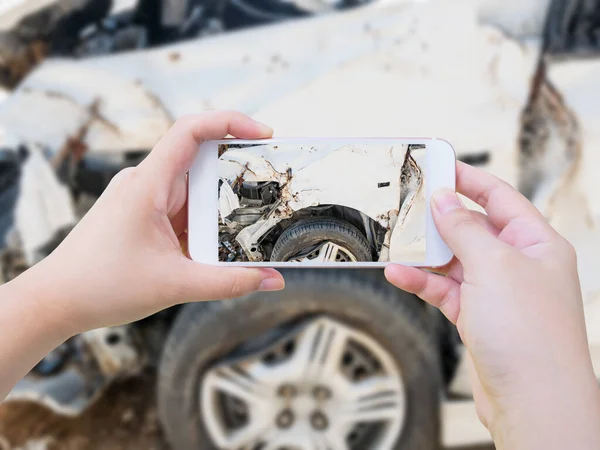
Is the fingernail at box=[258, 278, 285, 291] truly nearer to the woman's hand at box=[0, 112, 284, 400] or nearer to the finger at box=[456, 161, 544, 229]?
the woman's hand at box=[0, 112, 284, 400]

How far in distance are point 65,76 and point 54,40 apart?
11cm

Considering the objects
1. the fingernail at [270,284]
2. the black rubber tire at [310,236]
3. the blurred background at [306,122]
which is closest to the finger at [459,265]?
the black rubber tire at [310,236]

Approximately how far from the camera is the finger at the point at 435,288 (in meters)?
0.99

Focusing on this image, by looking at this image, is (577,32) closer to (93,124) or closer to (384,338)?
(384,338)

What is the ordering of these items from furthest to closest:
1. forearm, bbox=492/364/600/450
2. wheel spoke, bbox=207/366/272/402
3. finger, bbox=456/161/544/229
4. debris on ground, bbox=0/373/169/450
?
debris on ground, bbox=0/373/169/450, wheel spoke, bbox=207/366/272/402, finger, bbox=456/161/544/229, forearm, bbox=492/364/600/450

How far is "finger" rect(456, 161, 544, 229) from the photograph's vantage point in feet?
3.22

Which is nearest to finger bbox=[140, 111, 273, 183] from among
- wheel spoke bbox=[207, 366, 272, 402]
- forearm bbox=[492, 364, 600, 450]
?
forearm bbox=[492, 364, 600, 450]

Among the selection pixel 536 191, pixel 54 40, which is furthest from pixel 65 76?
pixel 536 191

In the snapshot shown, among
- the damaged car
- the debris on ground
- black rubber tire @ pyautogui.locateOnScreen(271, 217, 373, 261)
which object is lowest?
the debris on ground

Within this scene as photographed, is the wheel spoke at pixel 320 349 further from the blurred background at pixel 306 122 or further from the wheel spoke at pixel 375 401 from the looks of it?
the wheel spoke at pixel 375 401

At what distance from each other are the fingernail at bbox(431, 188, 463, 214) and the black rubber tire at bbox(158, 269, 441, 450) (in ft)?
1.93

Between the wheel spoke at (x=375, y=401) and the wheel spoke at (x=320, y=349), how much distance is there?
122 millimetres

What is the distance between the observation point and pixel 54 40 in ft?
4.78

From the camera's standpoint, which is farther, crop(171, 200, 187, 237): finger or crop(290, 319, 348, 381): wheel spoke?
crop(290, 319, 348, 381): wheel spoke
